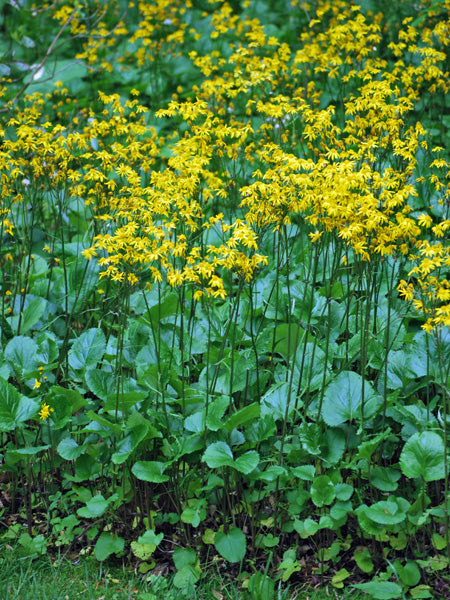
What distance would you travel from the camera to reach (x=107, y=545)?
2826 millimetres

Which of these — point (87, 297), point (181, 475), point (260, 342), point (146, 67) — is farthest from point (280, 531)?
point (146, 67)

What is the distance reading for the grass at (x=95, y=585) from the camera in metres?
2.60

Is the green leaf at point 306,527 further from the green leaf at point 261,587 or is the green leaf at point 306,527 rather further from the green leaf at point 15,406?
the green leaf at point 15,406

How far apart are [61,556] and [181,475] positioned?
0.60 meters

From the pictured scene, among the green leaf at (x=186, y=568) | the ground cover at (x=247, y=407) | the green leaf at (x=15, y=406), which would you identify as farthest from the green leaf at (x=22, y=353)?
the green leaf at (x=186, y=568)

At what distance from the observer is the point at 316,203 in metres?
2.61

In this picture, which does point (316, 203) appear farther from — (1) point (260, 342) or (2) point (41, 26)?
(2) point (41, 26)

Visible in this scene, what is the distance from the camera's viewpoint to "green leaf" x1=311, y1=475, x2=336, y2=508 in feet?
8.65

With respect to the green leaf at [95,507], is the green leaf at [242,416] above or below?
above

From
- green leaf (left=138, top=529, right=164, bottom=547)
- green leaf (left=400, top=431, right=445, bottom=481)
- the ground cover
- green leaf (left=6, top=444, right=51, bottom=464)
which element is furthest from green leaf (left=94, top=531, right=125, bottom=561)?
green leaf (left=400, top=431, right=445, bottom=481)

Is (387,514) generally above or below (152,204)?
below

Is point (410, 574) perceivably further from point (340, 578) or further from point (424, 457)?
point (424, 457)

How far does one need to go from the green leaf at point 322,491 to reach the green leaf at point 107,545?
0.83 meters

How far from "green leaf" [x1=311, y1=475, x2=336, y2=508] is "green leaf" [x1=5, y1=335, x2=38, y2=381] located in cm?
147
